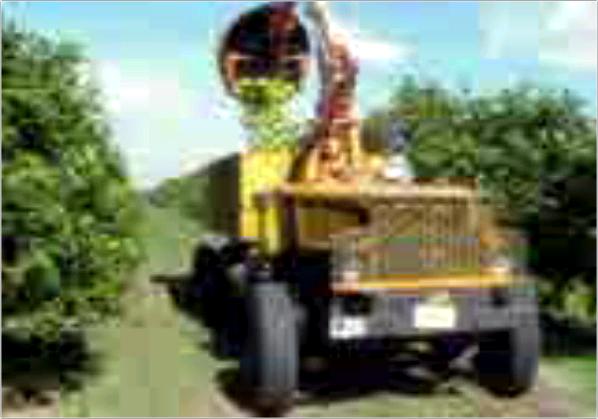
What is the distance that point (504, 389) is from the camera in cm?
1270

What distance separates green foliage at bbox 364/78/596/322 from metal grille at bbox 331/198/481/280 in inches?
102

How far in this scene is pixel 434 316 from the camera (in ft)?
38.5

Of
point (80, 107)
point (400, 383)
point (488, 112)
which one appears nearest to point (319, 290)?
point (400, 383)

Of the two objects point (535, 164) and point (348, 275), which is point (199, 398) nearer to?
point (348, 275)

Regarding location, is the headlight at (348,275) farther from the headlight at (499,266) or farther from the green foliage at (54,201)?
the green foliage at (54,201)

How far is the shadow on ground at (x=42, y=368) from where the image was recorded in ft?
38.5

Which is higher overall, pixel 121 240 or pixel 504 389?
pixel 121 240

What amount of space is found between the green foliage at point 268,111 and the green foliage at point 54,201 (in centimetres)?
287

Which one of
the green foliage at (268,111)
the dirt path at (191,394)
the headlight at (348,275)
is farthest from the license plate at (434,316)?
the green foliage at (268,111)

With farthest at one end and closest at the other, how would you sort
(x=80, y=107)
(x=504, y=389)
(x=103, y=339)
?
1. (x=103, y=339)
2. (x=504, y=389)
3. (x=80, y=107)

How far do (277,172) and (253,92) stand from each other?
3.43 ft

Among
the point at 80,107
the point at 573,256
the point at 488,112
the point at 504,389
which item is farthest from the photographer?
the point at 488,112

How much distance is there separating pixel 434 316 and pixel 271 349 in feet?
5.10

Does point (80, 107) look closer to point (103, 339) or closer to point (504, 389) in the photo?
point (103, 339)
